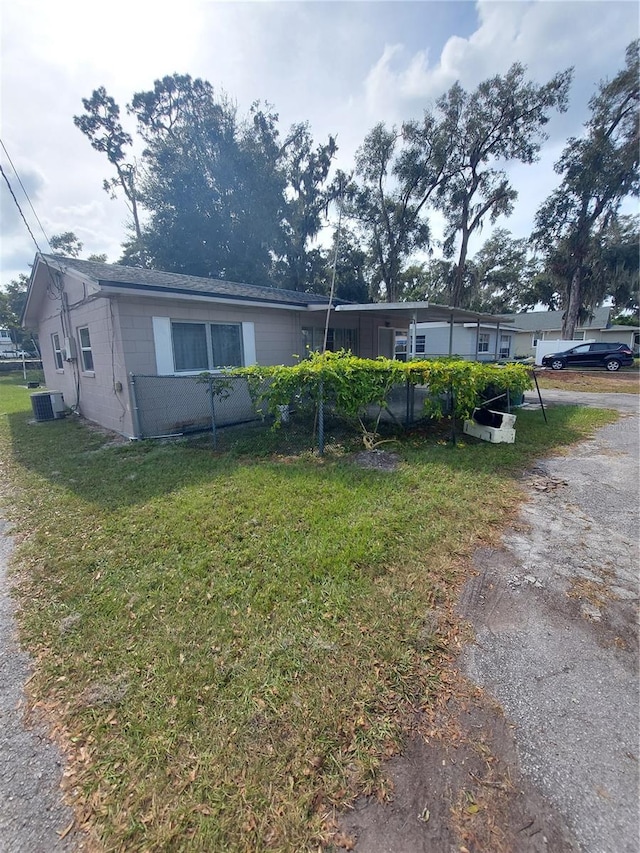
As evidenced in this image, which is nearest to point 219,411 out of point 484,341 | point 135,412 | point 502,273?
point 135,412

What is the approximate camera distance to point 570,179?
22.0m

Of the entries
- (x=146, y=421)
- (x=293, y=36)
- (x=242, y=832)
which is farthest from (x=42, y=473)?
(x=293, y=36)

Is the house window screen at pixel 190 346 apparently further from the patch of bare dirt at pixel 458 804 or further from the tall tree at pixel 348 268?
the tall tree at pixel 348 268

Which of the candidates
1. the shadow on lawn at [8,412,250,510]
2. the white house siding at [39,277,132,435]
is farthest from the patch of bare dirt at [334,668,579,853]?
the white house siding at [39,277,132,435]

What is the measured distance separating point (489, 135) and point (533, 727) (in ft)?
91.3

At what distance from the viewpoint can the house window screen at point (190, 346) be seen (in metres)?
7.65

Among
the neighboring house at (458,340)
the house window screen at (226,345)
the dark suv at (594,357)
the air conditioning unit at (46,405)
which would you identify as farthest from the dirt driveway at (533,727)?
the dark suv at (594,357)

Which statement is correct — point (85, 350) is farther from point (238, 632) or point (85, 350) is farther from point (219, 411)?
point (238, 632)

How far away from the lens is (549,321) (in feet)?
110

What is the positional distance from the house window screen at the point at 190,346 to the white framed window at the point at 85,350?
7.73 feet

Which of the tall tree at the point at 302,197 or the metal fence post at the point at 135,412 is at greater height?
the tall tree at the point at 302,197

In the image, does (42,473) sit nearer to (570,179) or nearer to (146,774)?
(146,774)

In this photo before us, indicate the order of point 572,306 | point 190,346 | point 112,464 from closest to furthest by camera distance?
point 112,464, point 190,346, point 572,306

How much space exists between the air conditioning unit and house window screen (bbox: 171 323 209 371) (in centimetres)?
461
